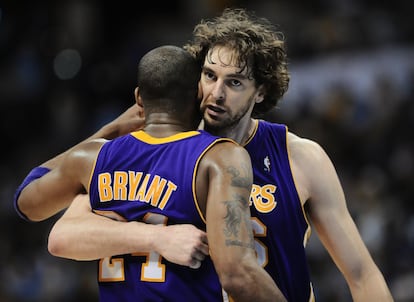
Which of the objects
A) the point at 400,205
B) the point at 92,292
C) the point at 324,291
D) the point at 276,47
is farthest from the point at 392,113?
the point at 276,47

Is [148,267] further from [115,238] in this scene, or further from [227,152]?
[227,152]

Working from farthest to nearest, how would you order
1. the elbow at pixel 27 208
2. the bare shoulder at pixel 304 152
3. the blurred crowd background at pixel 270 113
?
the blurred crowd background at pixel 270 113
the bare shoulder at pixel 304 152
the elbow at pixel 27 208

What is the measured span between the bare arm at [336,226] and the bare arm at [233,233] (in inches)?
40.8

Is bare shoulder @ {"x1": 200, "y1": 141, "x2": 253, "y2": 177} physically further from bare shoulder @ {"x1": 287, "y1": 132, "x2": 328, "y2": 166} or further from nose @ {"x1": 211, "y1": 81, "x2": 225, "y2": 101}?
bare shoulder @ {"x1": 287, "y1": 132, "x2": 328, "y2": 166}

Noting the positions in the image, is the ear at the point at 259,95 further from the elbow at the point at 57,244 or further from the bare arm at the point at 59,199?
the elbow at the point at 57,244

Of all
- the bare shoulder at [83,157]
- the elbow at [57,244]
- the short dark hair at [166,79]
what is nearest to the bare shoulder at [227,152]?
the short dark hair at [166,79]

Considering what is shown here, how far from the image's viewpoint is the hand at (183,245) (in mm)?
3426

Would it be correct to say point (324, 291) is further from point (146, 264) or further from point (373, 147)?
point (146, 264)

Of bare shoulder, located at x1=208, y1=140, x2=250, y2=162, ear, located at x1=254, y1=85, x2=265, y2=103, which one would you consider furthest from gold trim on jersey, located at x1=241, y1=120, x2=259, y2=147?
bare shoulder, located at x1=208, y1=140, x2=250, y2=162

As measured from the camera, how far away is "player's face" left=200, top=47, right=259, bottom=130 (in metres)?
4.19

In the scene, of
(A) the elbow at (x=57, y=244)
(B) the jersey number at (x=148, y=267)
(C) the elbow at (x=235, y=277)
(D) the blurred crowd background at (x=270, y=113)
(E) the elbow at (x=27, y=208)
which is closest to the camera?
(C) the elbow at (x=235, y=277)

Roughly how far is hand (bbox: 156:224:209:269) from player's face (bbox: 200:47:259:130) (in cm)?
90

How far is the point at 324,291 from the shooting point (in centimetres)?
848

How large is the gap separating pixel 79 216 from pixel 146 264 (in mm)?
442
